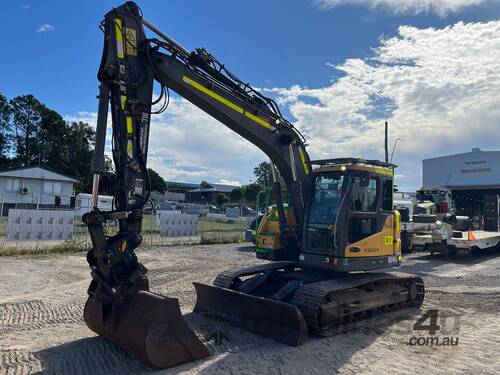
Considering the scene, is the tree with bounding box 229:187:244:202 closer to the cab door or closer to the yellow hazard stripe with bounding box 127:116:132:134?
the cab door

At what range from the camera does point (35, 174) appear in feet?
132

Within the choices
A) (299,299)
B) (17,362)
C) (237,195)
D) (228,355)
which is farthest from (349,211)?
(237,195)

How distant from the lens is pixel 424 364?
5492 millimetres

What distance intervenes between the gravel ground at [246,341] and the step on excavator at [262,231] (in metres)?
0.27

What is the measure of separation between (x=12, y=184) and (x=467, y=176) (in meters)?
38.8

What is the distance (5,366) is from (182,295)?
4321mm

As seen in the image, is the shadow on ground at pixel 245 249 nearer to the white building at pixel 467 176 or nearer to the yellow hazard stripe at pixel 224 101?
the yellow hazard stripe at pixel 224 101

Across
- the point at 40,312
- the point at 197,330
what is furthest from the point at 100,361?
the point at 40,312

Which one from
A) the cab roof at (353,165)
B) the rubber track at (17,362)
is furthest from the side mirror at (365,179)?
the rubber track at (17,362)

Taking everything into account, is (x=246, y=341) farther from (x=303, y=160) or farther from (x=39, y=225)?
(x=39, y=225)

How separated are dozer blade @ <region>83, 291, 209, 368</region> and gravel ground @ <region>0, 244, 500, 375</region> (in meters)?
0.18

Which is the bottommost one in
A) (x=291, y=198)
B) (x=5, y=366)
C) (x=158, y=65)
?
(x=5, y=366)

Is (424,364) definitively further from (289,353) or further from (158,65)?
(158,65)

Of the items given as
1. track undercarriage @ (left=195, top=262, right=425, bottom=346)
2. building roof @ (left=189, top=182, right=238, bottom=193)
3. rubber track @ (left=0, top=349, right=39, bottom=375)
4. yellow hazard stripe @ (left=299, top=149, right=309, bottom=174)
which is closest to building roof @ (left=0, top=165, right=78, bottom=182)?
track undercarriage @ (left=195, top=262, right=425, bottom=346)
